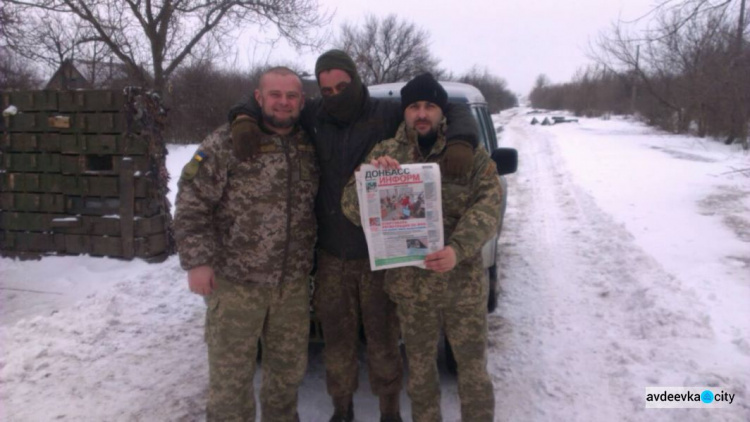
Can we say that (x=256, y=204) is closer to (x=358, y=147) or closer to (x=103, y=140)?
(x=358, y=147)

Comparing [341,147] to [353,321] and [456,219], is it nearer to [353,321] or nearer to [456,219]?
[456,219]

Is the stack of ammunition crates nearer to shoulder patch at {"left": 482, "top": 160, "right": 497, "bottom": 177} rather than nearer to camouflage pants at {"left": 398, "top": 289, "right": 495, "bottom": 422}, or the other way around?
camouflage pants at {"left": 398, "top": 289, "right": 495, "bottom": 422}

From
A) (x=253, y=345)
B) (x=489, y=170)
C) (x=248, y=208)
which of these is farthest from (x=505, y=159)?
(x=253, y=345)

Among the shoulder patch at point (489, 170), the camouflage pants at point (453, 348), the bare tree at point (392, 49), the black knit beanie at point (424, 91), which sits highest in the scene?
the bare tree at point (392, 49)

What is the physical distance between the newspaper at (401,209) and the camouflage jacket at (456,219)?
0.11 meters

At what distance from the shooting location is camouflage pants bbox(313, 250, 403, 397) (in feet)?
9.02

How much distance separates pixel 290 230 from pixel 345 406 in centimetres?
112

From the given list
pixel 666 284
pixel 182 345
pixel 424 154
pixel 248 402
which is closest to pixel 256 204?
pixel 424 154

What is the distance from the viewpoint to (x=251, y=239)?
2.60m

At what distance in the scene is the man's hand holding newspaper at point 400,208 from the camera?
2.34 metres

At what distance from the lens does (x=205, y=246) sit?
249 cm

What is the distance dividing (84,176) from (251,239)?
4392mm

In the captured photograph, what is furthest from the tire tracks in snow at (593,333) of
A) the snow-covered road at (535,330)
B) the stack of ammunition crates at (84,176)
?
the stack of ammunition crates at (84,176)

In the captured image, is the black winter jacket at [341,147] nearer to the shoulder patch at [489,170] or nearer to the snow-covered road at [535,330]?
the shoulder patch at [489,170]
